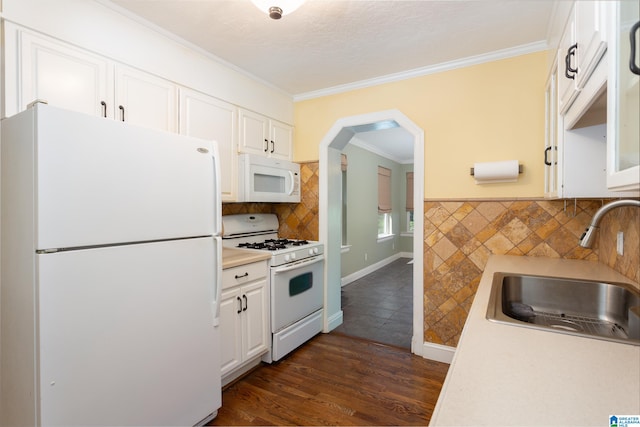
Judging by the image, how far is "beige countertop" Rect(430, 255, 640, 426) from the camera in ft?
2.02

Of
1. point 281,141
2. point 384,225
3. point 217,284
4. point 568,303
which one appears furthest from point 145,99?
point 384,225

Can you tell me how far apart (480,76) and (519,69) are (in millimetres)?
260

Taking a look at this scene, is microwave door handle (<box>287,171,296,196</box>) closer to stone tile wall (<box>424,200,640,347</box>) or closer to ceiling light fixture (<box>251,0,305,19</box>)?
stone tile wall (<box>424,200,640,347</box>)

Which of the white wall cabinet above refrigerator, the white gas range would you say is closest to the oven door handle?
the white gas range

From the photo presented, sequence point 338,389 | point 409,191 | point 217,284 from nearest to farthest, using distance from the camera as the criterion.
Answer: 1. point 217,284
2. point 338,389
3. point 409,191

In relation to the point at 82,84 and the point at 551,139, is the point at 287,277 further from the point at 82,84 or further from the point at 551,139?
the point at 551,139

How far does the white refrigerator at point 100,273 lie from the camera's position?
1.23 metres

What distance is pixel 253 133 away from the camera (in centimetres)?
288

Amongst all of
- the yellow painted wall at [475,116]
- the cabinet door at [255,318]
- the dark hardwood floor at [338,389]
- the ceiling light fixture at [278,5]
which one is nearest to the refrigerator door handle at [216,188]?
the cabinet door at [255,318]

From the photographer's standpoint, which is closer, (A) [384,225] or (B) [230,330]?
(B) [230,330]

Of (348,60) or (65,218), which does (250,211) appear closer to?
(348,60)

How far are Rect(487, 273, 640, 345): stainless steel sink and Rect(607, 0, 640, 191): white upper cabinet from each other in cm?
62

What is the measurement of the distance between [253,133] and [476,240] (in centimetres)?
210

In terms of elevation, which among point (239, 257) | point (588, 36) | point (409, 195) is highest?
point (588, 36)
